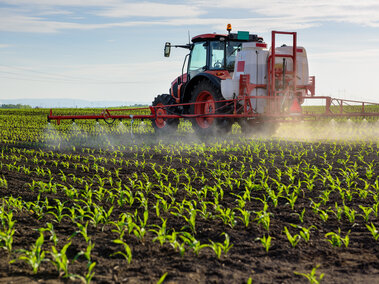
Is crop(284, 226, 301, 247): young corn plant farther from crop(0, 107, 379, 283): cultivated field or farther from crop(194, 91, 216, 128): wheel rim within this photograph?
crop(194, 91, 216, 128): wheel rim

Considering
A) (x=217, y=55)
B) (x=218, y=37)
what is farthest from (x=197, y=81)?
(x=218, y=37)

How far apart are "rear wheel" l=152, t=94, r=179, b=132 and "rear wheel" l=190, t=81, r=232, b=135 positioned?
1.04 metres

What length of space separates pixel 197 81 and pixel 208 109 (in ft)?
2.79

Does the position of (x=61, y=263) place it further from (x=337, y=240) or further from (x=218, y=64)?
(x=218, y=64)

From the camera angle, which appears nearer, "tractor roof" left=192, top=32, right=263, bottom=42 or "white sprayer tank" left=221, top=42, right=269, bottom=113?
"white sprayer tank" left=221, top=42, right=269, bottom=113

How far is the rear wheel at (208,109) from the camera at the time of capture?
37.7 ft

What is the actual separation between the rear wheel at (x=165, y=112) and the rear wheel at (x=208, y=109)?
104 centimetres

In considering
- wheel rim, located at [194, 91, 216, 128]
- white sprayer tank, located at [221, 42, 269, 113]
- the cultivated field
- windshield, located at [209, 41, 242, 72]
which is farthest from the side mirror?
the cultivated field

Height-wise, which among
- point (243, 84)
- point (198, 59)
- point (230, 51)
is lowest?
point (243, 84)

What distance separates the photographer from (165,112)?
45.0 ft

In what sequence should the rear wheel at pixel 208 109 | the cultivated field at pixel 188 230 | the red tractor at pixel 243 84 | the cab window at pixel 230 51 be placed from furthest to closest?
the cab window at pixel 230 51 → the rear wheel at pixel 208 109 → the red tractor at pixel 243 84 → the cultivated field at pixel 188 230

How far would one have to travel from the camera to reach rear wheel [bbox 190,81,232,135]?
11492 millimetres

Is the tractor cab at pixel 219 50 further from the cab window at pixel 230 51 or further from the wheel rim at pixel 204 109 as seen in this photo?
the wheel rim at pixel 204 109

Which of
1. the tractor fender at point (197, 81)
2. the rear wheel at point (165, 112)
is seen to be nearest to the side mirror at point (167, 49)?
the tractor fender at point (197, 81)
